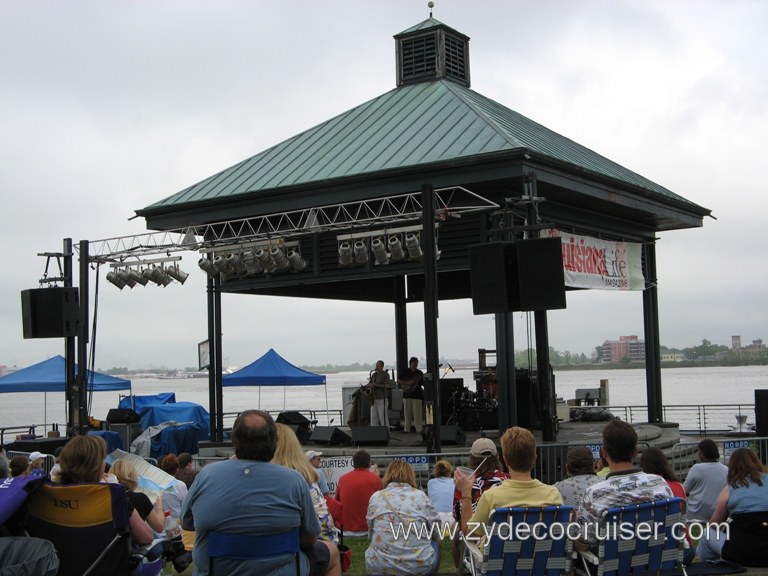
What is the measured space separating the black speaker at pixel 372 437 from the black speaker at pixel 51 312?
532cm

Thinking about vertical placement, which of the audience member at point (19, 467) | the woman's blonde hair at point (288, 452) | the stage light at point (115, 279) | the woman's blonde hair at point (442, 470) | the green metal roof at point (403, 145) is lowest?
the woman's blonde hair at point (442, 470)

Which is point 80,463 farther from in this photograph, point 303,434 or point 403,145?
point 303,434

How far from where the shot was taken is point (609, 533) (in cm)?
596

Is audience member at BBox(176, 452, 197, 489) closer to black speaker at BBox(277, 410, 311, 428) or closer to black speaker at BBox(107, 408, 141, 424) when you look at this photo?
black speaker at BBox(277, 410, 311, 428)

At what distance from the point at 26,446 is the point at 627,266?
1234 centimetres

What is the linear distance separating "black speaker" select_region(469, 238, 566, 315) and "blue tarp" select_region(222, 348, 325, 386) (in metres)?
17.2

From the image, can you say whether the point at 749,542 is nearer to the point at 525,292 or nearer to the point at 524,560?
the point at 524,560

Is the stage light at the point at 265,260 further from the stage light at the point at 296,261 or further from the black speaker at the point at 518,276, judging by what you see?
the black speaker at the point at 518,276

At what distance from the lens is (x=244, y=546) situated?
4.89 metres

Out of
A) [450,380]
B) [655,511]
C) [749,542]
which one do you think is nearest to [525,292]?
[749,542]

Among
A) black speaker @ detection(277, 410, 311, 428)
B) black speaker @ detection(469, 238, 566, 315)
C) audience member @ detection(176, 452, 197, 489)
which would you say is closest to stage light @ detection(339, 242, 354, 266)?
black speaker @ detection(277, 410, 311, 428)

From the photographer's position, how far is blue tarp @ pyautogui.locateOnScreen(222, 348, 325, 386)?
29.0 meters

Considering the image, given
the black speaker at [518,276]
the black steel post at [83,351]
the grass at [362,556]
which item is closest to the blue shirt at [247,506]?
the grass at [362,556]

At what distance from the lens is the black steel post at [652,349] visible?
20797mm
